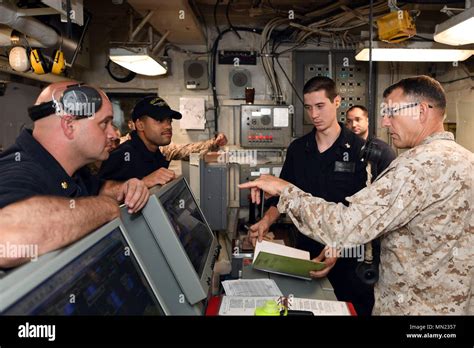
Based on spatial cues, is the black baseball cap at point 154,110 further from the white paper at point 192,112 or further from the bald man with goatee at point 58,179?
the white paper at point 192,112

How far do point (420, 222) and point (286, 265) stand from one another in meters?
0.56

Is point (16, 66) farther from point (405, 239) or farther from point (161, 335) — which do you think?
point (405, 239)

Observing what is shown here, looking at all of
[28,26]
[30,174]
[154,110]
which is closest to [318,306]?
[30,174]

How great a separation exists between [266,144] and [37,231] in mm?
3321

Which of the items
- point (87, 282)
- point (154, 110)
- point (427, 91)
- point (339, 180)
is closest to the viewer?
point (87, 282)

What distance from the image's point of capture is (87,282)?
2.57 feet

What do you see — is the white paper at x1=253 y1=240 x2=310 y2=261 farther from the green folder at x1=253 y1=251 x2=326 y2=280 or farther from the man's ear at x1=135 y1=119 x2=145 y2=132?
the man's ear at x1=135 y1=119 x2=145 y2=132

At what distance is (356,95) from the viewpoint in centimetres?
438

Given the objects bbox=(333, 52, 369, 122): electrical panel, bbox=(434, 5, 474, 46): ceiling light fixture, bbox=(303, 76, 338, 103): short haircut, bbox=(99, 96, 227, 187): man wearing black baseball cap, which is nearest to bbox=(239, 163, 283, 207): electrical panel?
bbox=(333, 52, 369, 122): electrical panel

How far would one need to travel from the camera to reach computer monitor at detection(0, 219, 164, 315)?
63cm

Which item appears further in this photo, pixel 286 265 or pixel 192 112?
pixel 192 112

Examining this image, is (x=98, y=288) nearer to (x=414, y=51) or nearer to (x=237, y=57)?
(x=414, y=51)

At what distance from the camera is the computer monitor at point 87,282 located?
2.06ft

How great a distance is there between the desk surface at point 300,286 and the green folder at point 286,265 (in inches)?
1.1
